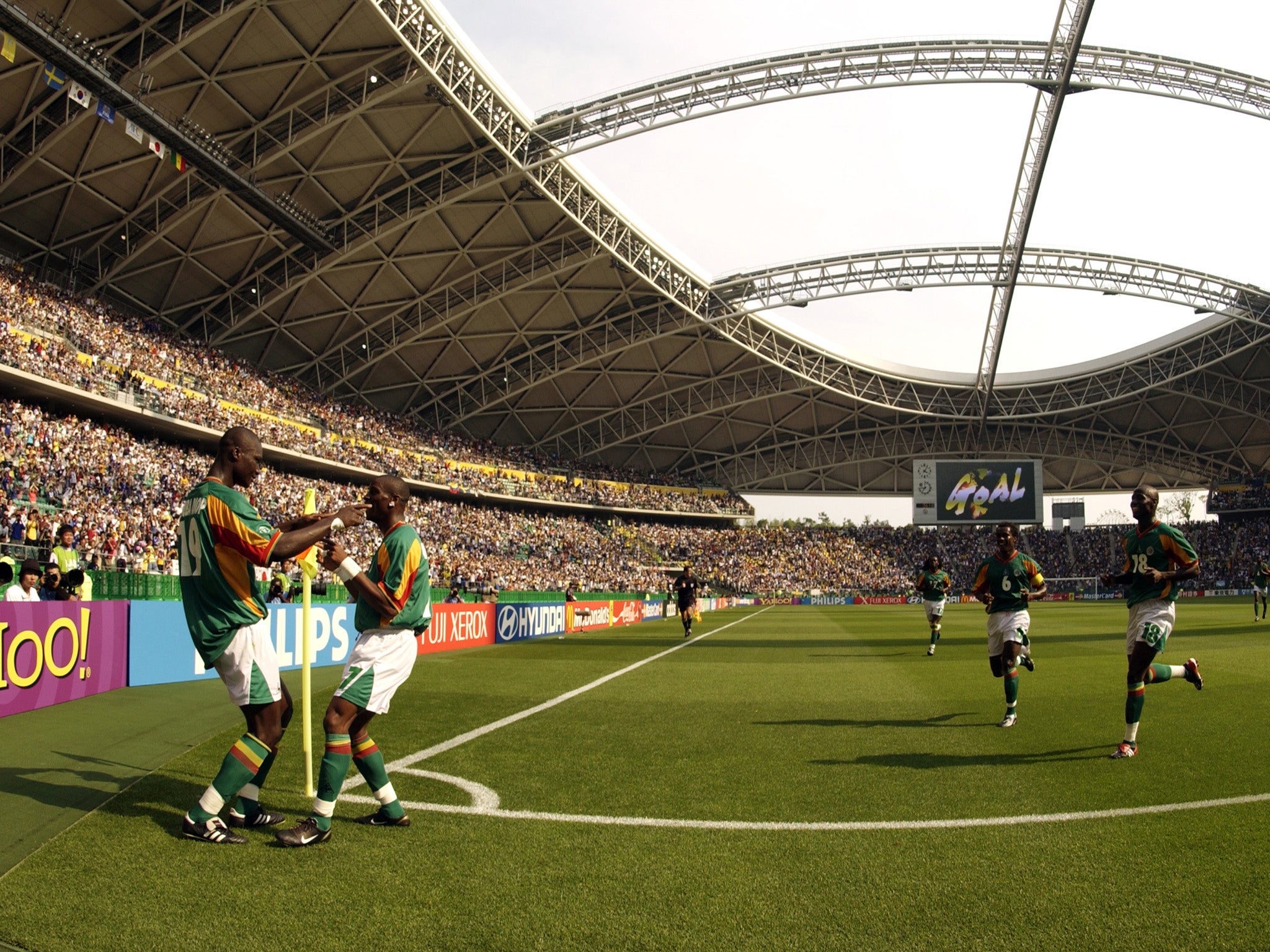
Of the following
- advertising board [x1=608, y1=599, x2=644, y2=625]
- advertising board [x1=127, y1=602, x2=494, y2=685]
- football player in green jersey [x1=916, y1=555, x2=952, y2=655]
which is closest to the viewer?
advertising board [x1=127, y1=602, x2=494, y2=685]

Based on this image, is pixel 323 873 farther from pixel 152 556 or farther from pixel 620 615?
pixel 620 615

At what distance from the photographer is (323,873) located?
4.28m

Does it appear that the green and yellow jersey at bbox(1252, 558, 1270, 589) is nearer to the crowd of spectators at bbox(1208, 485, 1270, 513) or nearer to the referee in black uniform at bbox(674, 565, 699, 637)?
the referee in black uniform at bbox(674, 565, 699, 637)

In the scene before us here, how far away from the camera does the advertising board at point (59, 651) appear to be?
28.1 feet

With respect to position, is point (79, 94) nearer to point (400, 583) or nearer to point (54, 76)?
point (54, 76)

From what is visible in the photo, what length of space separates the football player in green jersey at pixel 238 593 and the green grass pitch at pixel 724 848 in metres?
0.43

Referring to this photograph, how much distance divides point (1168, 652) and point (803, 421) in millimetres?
55862

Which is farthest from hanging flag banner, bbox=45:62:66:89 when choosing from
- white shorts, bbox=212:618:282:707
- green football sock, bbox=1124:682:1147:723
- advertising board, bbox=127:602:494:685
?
green football sock, bbox=1124:682:1147:723

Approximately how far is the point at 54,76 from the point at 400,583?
2695 cm

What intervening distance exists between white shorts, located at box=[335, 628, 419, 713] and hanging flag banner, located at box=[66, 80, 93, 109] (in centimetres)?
Result: 2694

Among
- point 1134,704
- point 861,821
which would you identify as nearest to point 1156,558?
point 1134,704

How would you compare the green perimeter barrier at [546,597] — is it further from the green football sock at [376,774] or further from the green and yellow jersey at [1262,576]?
the green and yellow jersey at [1262,576]

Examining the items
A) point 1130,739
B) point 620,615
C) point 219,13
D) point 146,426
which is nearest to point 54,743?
point 1130,739

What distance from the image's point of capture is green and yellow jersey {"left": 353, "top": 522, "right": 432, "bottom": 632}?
5.21 m
